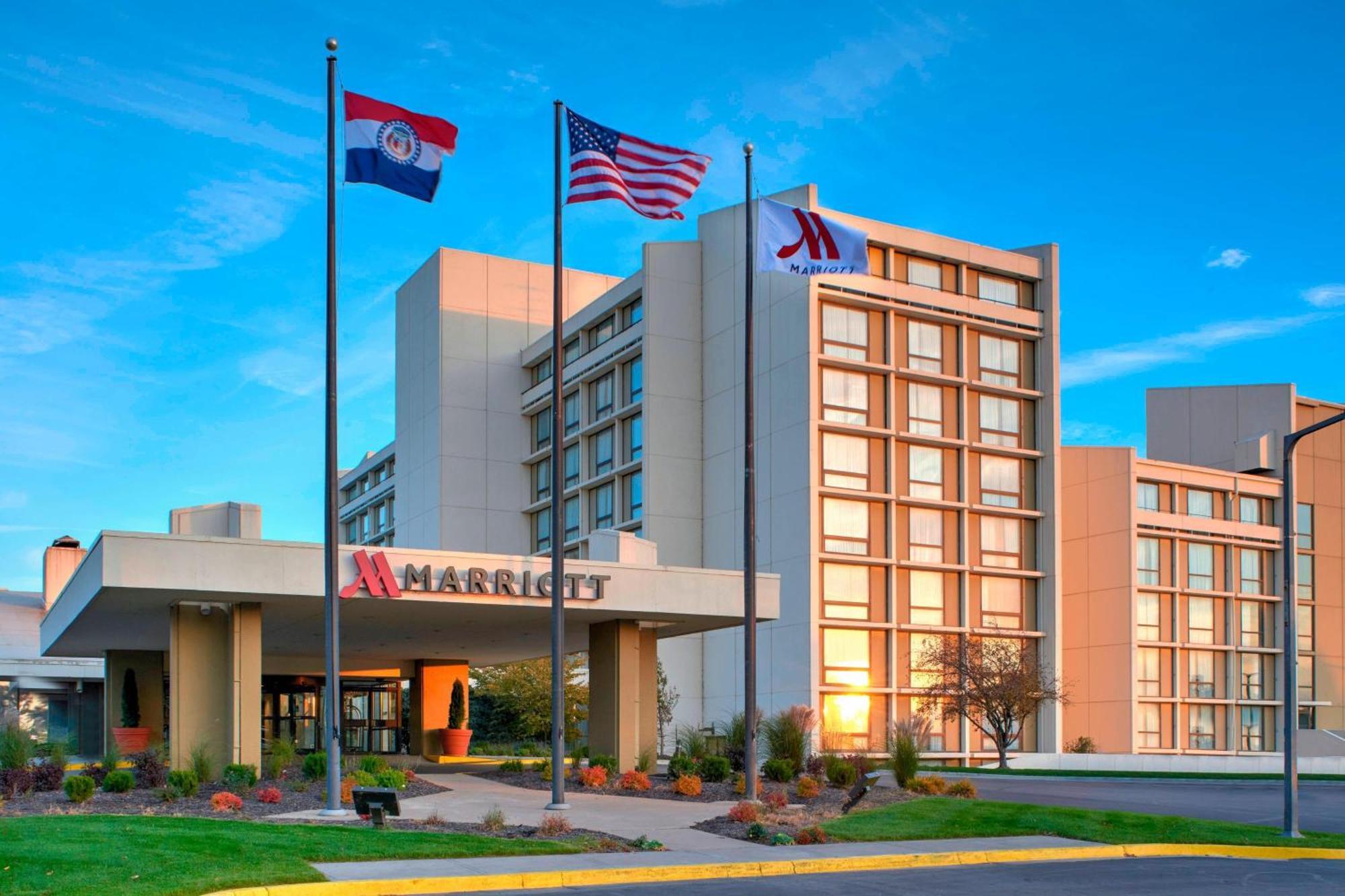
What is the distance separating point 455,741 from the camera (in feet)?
152

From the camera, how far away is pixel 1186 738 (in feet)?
217

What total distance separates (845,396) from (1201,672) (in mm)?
24951

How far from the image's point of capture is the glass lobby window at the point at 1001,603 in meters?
61.9

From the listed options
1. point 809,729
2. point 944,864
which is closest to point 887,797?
point 944,864

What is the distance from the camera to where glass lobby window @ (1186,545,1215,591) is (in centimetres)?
6731

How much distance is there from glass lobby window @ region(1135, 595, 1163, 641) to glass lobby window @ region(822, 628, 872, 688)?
52.4 feet

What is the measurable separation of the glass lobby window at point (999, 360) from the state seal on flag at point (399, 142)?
145 ft

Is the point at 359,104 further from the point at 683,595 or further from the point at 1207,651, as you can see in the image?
the point at 1207,651

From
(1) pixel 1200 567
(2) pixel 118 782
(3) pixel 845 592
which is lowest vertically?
(2) pixel 118 782

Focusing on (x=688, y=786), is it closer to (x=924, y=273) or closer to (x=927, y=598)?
(x=927, y=598)

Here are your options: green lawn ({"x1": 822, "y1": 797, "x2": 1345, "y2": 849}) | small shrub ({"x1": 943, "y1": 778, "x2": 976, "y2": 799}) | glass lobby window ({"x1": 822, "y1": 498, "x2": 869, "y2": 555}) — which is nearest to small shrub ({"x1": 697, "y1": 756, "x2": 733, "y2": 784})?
small shrub ({"x1": 943, "y1": 778, "x2": 976, "y2": 799})

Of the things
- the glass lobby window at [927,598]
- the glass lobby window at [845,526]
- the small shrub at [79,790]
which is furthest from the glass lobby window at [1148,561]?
the small shrub at [79,790]

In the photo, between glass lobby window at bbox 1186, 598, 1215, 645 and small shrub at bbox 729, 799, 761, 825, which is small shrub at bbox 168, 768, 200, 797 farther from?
glass lobby window at bbox 1186, 598, 1215, 645

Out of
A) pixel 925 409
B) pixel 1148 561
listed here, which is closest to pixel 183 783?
pixel 925 409
